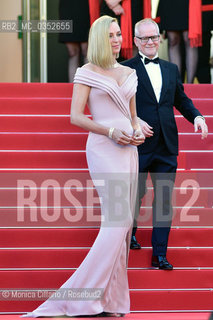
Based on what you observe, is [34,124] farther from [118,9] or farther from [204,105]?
[118,9]

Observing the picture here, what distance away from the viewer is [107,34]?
16.3ft

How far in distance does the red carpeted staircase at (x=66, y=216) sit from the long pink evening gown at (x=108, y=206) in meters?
0.70

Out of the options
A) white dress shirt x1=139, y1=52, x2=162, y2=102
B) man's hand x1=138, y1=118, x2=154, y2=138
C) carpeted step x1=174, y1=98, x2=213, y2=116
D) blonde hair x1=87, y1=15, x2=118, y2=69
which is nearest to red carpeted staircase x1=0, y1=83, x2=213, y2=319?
carpeted step x1=174, y1=98, x2=213, y2=116

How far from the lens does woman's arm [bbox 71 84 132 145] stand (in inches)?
195

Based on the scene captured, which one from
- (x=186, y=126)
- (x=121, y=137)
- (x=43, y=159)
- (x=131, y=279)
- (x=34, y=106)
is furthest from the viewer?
(x=34, y=106)

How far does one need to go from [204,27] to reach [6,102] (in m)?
3.03

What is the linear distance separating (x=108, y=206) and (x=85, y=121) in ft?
1.76

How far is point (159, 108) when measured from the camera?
5805 mm

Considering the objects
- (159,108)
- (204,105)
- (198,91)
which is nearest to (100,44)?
(159,108)

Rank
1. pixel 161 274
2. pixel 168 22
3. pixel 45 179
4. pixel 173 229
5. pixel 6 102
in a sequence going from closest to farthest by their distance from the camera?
pixel 161 274, pixel 173 229, pixel 45 179, pixel 6 102, pixel 168 22

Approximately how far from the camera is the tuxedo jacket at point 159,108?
19.0 feet

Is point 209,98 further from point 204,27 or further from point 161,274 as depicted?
point 161,274

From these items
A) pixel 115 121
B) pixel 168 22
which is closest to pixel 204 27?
pixel 168 22

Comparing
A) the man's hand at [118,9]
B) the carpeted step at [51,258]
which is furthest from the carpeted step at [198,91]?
the carpeted step at [51,258]
